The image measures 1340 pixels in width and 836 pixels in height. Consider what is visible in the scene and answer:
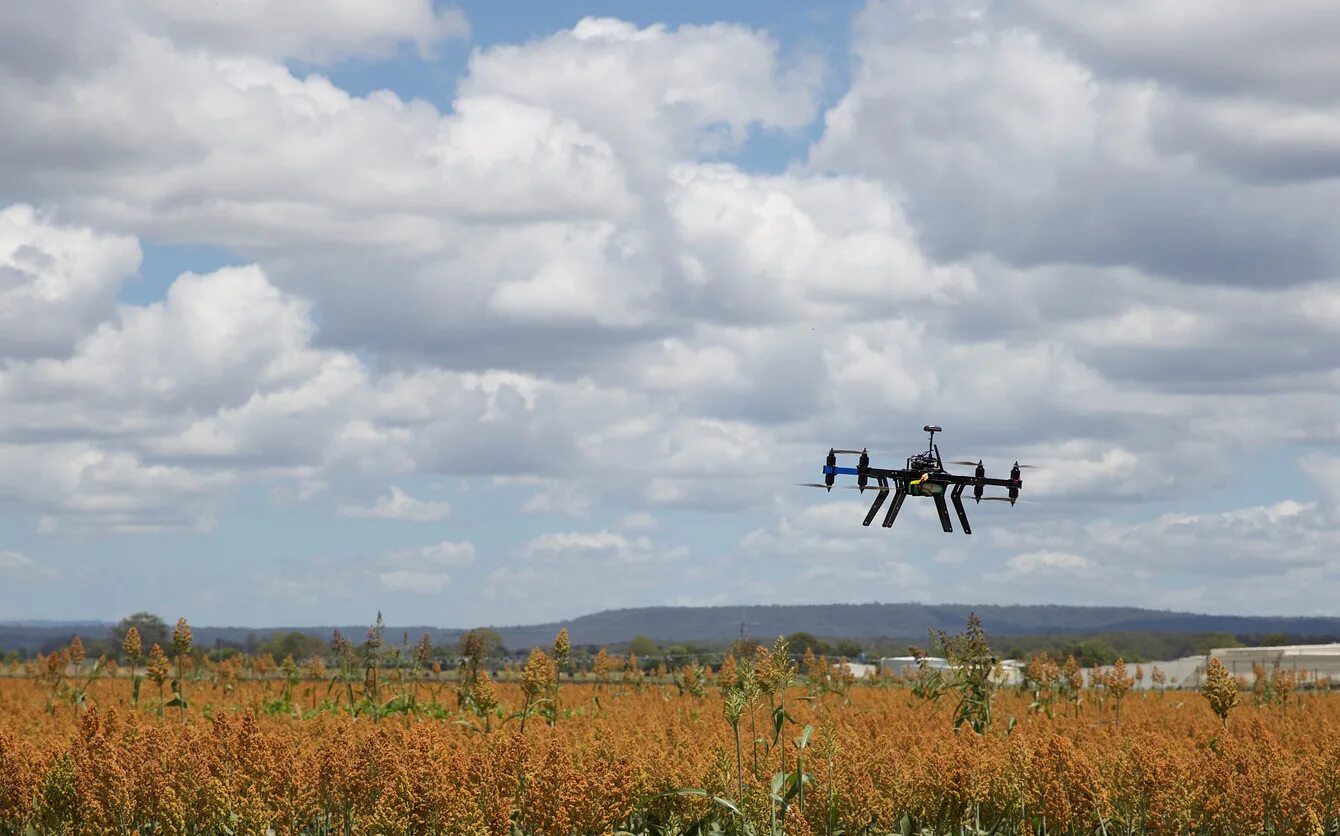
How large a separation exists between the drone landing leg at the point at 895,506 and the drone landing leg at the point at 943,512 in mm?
332

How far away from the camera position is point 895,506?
51.1 feet

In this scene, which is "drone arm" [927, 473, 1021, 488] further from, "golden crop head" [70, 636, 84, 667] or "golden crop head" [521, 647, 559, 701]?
"golden crop head" [70, 636, 84, 667]

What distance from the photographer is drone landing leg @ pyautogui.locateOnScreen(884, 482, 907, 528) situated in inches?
606

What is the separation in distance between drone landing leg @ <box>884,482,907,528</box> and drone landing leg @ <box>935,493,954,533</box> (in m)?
0.33

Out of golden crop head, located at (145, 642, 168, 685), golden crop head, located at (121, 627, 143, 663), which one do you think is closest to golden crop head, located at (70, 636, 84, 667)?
golden crop head, located at (121, 627, 143, 663)

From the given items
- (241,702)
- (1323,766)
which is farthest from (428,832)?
(241,702)

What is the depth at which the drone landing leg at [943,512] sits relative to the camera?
1532 centimetres

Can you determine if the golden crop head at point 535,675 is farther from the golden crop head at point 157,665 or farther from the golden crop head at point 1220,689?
the golden crop head at point 1220,689

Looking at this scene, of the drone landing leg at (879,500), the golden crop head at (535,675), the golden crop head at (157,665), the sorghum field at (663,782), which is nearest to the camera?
the sorghum field at (663,782)

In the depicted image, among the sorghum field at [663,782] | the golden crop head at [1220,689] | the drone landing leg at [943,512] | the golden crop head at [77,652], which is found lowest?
the sorghum field at [663,782]

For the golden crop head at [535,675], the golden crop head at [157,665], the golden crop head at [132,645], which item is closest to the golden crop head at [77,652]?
the golden crop head at [132,645]

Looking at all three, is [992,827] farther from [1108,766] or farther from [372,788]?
[372,788]

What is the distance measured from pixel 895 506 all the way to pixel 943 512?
1.61 ft

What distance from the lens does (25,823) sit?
Answer: 14898 millimetres
